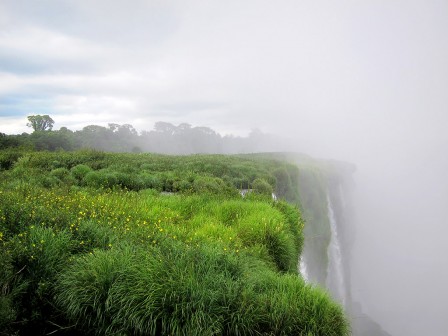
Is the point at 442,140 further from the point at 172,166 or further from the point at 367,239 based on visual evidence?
the point at 172,166

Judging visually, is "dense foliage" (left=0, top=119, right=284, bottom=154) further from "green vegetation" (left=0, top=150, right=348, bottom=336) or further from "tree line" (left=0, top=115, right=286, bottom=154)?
"green vegetation" (left=0, top=150, right=348, bottom=336)

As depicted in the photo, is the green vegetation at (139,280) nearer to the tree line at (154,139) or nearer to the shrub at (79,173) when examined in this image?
the shrub at (79,173)

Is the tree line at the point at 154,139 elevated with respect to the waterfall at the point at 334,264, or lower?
elevated

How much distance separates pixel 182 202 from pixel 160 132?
407 ft

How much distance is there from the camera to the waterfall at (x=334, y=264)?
4218 centimetres

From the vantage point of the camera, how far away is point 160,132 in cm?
13088

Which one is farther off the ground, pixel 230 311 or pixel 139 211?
pixel 139 211

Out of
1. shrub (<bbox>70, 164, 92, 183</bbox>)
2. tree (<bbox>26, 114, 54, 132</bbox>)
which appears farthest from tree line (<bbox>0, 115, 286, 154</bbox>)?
A: shrub (<bbox>70, 164, 92, 183</bbox>)

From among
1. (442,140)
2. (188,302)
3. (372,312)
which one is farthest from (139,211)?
(442,140)

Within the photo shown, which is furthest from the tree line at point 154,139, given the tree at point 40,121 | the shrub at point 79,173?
the shrub at point 79,173

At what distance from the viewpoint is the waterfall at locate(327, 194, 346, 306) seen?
4218 centimetres

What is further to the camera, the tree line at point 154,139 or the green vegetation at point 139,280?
the tree line at point 154,139

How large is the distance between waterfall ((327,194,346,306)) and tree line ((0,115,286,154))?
134 feet

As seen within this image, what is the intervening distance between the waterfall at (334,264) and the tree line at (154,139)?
134 feet
